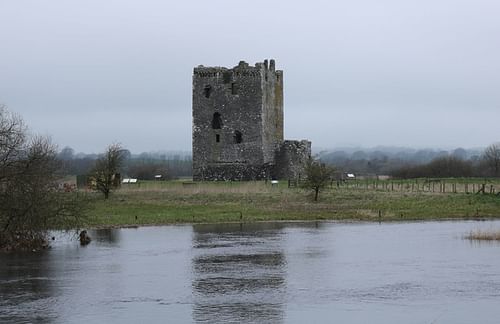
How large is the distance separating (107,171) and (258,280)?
34.6m

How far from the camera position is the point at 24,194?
33.8 meters

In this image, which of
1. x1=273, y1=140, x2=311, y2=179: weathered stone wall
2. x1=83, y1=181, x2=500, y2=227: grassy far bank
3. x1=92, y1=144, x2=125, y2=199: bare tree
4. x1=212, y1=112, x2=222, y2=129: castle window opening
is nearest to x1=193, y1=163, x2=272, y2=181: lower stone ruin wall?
x1=273, y1=140, x2=311, y2=179: weathered stone wall

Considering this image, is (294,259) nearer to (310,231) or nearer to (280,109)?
(310,231)

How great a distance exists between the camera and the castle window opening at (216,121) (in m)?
72.8

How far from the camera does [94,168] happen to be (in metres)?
59.7

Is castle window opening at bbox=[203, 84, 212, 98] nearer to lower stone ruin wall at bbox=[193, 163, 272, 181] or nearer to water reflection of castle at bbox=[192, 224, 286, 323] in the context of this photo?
lower stone ruin wall at bbox=[193, 163, 272, 181]

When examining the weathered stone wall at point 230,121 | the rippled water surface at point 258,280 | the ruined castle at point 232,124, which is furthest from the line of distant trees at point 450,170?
the rippled water surface at point 258,280

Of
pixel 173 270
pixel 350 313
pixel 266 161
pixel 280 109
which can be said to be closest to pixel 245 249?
pixel 173 270

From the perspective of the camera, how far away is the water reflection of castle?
67.0 ft

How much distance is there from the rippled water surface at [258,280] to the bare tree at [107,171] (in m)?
19.8

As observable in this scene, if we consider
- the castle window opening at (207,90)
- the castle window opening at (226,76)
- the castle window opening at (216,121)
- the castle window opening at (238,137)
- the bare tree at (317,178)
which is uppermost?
the castle window opening at (226,76)

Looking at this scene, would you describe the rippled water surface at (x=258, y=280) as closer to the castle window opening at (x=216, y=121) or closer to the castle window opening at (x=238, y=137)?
the castle window opening at (x=238, y=137)

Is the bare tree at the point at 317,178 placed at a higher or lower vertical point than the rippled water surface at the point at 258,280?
higher

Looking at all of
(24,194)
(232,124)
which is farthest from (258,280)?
(232,124)
